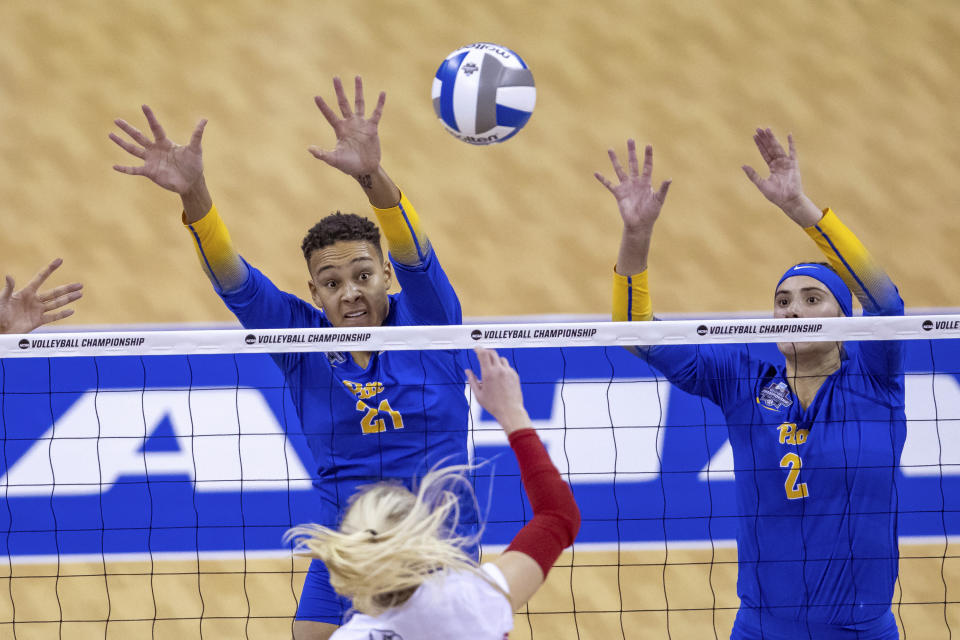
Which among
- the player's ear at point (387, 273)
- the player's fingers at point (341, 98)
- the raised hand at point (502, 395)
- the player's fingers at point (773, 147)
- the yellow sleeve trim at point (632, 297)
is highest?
the player's fingers at point (341, 98)

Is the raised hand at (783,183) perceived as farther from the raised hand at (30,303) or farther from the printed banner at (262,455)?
the raised hand at (30,303)

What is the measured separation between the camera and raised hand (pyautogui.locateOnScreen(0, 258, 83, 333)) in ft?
12.2

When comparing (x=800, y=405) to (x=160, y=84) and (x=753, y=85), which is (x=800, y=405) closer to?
(x=753, y=85)

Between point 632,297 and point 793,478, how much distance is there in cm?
80

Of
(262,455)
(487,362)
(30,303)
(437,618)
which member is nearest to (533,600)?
(262,455)

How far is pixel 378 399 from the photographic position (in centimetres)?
361

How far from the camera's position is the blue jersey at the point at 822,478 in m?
3.33

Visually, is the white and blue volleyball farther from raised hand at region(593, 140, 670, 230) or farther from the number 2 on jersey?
the number 2 on jersey

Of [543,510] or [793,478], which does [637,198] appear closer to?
[793,478]

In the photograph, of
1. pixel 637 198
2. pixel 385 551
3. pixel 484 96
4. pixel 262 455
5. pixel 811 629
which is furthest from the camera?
pixel 262 455

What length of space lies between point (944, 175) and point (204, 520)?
4999mm

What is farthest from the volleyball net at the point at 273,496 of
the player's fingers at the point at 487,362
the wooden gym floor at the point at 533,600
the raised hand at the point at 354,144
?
the player's fingers at the point at 487,362

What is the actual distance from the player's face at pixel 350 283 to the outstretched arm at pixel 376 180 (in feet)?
0.58

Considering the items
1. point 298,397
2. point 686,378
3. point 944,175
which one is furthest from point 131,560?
point 944,175
